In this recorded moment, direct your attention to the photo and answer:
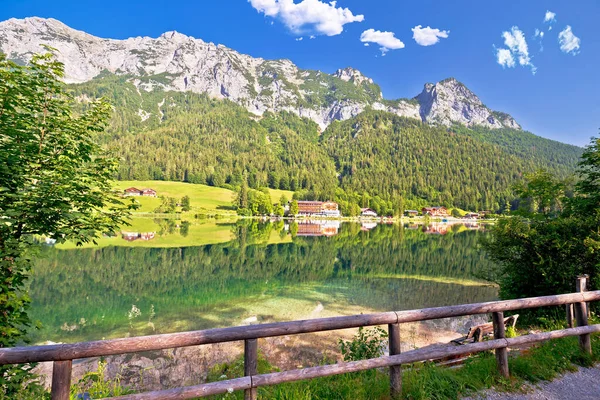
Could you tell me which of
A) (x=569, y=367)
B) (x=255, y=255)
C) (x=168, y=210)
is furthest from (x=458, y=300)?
(x=168, y=210)

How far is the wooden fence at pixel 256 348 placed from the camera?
385cm

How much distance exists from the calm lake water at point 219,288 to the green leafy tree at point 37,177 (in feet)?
2.40

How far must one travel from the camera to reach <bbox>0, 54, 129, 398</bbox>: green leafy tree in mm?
6266

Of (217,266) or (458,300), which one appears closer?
(458,300)

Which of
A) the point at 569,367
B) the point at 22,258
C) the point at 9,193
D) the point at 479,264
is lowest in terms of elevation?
the point at 479,264

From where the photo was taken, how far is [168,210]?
461 feet

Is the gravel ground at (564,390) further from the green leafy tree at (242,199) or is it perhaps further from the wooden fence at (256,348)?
the green leafy tree at (242,199)

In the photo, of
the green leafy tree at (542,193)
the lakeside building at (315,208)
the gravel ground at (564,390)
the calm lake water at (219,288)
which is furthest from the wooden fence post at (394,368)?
the lakeside building at (315,208)

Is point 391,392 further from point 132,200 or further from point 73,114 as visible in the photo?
point 73,114

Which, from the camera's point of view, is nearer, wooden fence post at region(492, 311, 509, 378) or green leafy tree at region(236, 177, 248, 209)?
wooden fence post at region(492, 311, 509, 378)

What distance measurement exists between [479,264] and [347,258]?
1909 centimetres

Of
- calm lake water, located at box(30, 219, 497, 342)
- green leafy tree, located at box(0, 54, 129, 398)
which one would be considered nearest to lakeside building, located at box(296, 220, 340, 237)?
calm lake water, located at box(30, 219, 497, 342)

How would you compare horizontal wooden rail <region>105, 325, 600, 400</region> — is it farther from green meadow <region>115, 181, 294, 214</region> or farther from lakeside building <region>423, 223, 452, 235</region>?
green meadow <region>115, 181, 294, 214</region>

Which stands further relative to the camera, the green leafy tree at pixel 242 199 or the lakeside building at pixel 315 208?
the lakeside building at pixel 315 208
